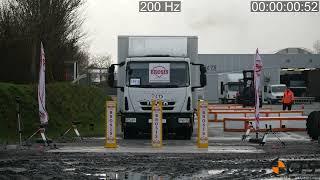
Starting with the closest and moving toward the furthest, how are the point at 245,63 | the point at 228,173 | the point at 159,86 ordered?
the point at 228,173, the point at 159,86, the point at 245,63

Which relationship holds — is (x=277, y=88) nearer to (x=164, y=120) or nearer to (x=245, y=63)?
(x=245, y=63)

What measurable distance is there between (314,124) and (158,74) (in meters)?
5.65

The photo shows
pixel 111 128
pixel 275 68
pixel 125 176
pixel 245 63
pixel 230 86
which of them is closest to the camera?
pixel 125 176

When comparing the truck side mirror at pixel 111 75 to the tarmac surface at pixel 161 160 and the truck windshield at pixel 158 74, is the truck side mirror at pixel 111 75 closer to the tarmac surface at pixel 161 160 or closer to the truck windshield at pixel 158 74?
the truck windshield at pixel 158 74

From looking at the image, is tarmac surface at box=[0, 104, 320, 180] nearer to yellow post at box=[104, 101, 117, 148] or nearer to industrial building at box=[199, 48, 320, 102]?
yellow post at box=[104, 101, 117, 148]

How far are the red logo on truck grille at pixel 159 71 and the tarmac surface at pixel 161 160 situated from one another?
2.42 metres

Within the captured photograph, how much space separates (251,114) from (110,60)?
209 feet

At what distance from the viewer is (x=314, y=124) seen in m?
21.3

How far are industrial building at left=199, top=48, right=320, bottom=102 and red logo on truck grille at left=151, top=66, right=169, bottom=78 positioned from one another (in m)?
47.6

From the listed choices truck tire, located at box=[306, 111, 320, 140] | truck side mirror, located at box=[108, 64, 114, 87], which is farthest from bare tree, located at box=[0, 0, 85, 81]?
truck tire, located at box=[306, 111, 320, 140]

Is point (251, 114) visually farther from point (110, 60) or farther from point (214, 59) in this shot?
point (110, 60)

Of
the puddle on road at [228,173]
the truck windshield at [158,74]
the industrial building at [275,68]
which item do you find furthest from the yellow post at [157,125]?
the industrial building at [275,68]

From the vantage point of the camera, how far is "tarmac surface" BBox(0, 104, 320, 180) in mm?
12594

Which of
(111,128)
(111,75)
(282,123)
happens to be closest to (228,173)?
(111,128)
